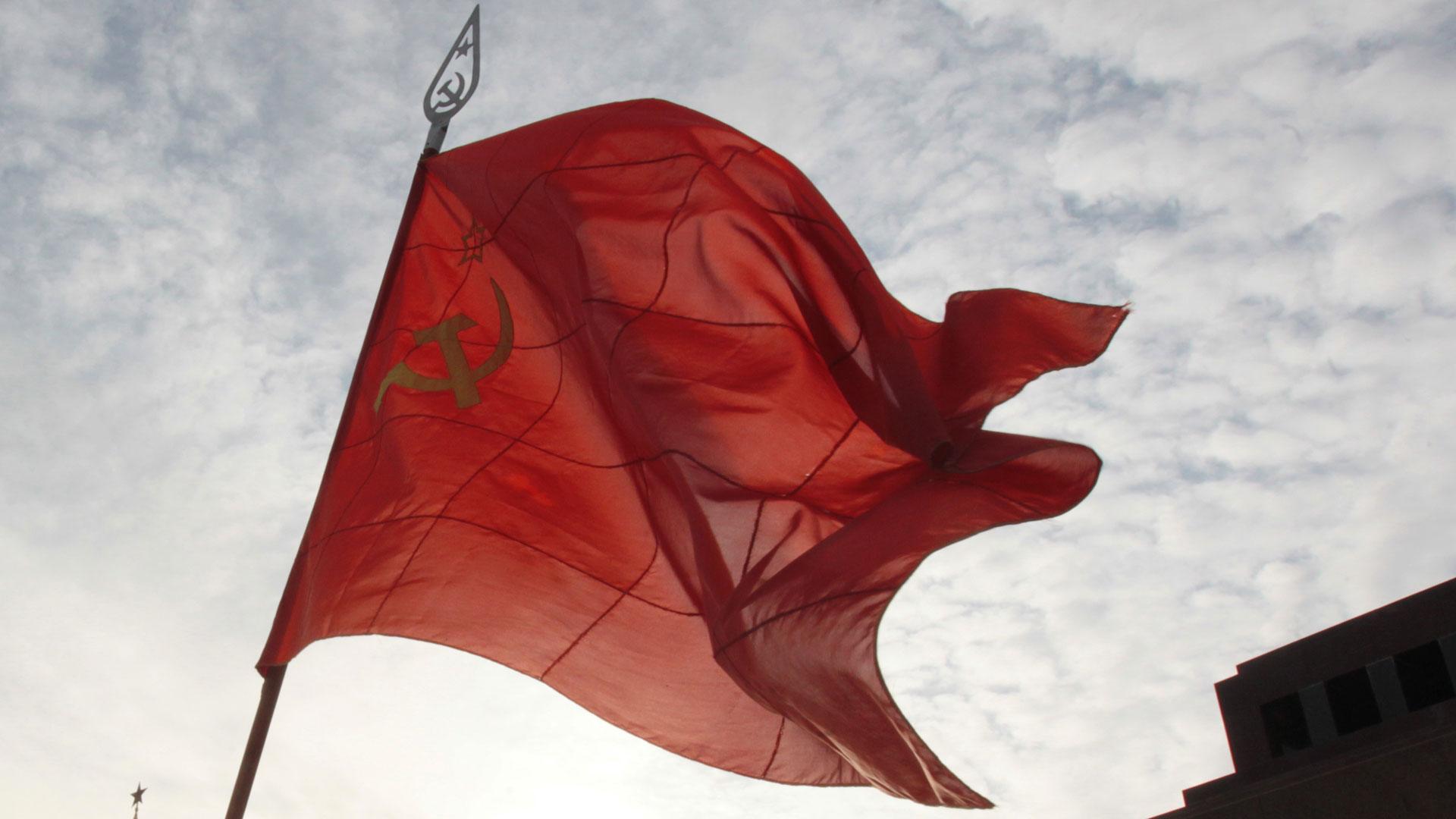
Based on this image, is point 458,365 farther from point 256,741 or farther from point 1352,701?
point 1352,701

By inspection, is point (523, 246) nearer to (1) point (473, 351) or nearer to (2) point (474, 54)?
(1) point (473, 351)

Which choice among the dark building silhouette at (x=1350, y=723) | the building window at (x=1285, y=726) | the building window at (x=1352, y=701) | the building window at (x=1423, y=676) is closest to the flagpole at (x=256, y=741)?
the dark building silhouette at (x=1350, y=723)

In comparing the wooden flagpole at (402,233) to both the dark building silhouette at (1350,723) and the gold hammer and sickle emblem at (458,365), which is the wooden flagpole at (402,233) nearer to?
the gold hammer and sickle emblem at (458,365)

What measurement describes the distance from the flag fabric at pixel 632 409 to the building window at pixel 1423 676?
21.2 meters

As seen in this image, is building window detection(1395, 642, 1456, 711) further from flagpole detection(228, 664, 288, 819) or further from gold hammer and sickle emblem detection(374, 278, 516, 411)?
flagpole detection(228, 664, 288, 819)

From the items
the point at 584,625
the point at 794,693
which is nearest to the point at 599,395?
the point at 584,625

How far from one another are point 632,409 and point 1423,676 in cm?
2205

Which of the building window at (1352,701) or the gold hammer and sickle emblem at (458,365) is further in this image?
the building window at (1352,701)

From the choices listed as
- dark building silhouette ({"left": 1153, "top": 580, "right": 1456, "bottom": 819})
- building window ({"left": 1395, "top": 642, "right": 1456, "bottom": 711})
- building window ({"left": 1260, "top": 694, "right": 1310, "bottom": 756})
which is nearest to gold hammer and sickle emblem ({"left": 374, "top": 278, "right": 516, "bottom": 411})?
dark building silhouette ({"left": 1153, "top": 580, "right": 1456, "bottom": 819})

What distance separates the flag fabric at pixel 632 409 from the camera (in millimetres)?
4012

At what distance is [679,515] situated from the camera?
163 inches

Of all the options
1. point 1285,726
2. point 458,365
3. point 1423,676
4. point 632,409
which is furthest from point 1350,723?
point 458,365

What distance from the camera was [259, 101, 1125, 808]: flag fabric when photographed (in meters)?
4.01

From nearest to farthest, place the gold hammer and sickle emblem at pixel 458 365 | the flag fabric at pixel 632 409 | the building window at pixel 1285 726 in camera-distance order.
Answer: the flag fabric at pixel 632 409, the gold hammer and sickle emblem at pixel 458 365, the building window at pixel 1285 726
